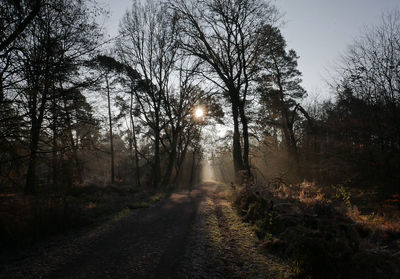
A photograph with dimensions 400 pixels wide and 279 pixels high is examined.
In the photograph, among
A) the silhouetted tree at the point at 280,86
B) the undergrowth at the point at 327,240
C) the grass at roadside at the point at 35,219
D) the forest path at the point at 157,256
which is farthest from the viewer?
the silhouetted tree at the point at 280,86

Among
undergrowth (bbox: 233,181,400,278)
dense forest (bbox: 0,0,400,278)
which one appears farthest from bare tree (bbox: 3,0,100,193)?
undergrowth (bbox: 233,181,400,278)

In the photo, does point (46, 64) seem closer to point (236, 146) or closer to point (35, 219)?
point (35, 219)

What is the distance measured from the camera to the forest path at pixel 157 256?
4.03 meters

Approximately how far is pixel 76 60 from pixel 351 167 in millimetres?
11723

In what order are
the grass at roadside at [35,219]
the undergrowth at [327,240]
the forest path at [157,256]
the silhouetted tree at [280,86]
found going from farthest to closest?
the silhouetted tree at [280,86], the grass at roadside at [35,219], the forest path at [157,256], the undergrowth at [327,240]

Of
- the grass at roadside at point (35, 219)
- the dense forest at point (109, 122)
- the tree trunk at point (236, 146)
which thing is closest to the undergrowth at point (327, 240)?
the dense forest at point (109, 122)

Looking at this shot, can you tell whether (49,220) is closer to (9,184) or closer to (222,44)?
(9,184)

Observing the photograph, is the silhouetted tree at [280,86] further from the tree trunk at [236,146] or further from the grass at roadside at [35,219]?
the grass at roadside at [35,219]

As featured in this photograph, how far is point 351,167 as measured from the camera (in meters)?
10.2

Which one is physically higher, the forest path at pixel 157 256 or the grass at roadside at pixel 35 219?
the grass at roadside at pixel 35 219

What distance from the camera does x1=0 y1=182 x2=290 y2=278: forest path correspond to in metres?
4.03

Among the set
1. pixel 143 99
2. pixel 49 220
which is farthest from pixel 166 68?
pixel 49 220

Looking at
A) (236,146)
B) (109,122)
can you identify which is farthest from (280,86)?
(109,122)

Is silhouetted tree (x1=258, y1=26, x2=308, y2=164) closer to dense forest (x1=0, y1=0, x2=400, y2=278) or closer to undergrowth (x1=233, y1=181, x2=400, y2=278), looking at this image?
dense forest (x1=0, y1=0, x2=400, y2=278)
